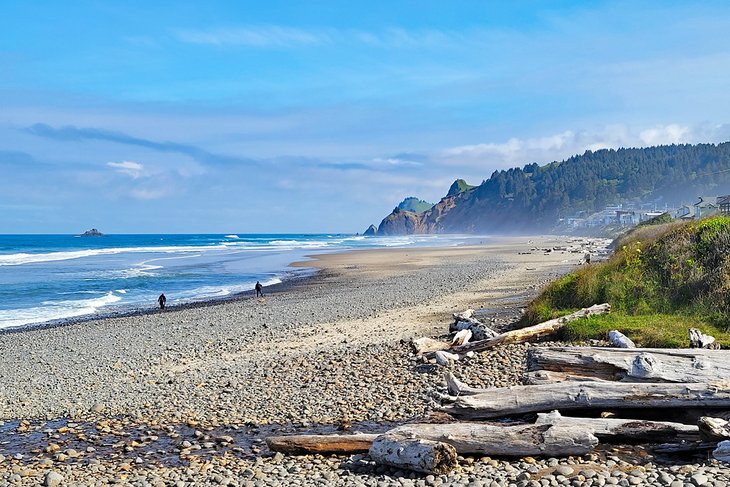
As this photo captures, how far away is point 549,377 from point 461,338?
187 inches

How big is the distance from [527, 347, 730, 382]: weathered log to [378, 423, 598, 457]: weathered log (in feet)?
5.14

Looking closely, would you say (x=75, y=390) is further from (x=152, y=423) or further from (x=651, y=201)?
(x=651, y=201)

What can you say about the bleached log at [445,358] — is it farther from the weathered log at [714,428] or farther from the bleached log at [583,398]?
the weathered log at [714,428]

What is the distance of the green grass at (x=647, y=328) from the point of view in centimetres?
1125

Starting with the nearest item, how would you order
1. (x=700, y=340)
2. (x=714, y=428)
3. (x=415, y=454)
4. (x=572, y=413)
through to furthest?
1. (x=714, y=428)
2. (x=415, y=454)
3. (x=572, y=413)
4. (x=700, y=340)

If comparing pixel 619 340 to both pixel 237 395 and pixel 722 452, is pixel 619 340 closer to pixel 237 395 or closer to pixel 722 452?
pixel 722 452

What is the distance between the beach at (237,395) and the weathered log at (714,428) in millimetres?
404

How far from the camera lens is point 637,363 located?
8141mm

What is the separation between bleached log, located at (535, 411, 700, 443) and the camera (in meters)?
7.15

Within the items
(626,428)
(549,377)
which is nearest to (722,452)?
(626,428)

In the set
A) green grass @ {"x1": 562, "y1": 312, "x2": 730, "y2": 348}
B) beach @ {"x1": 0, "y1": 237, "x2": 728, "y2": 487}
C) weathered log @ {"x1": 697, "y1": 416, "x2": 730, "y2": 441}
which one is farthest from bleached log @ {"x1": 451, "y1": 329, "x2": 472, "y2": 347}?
weathered log @ {"x1": 697, "y1": 416, "x2": 730, "y2": 441}

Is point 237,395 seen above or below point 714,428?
below

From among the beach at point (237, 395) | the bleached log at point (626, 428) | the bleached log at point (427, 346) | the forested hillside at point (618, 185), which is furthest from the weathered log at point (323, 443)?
the forested hillside at point (618, 185)

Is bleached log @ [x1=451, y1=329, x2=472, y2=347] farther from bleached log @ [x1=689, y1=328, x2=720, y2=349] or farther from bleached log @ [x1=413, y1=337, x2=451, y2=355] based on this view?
bleached log @ [x1=689, y1=328, x2=720, y2=349]
